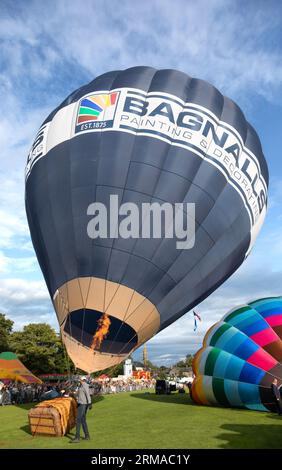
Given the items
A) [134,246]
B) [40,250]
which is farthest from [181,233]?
[40,250]

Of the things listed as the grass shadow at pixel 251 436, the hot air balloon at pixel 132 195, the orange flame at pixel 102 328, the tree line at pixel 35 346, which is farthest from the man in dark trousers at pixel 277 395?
the tree line at pixel 35 346

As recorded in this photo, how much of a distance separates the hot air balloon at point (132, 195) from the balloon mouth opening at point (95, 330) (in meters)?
0.03

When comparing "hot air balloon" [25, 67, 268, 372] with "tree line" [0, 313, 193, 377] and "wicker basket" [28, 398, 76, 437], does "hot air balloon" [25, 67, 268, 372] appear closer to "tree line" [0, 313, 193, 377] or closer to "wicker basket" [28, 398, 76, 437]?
"wicker basket" [28, 398, 76, 437]

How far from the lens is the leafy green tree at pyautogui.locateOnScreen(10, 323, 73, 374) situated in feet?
158

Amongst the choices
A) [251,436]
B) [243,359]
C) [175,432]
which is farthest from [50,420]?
[243,359]

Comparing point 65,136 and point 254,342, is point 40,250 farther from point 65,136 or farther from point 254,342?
point 254,342

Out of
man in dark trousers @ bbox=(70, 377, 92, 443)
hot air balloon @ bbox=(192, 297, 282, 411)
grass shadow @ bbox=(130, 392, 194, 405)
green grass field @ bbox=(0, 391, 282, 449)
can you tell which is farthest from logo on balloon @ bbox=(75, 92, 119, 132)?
grass shadow @ bbox=(130, 392, 194, 405)

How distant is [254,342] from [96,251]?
5.34 metres

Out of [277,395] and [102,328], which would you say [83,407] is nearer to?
[102,328]

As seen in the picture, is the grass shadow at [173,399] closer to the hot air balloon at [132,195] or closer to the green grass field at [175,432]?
the hot air balloon at [132,195]

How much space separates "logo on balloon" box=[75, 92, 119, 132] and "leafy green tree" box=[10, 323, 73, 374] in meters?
36.7

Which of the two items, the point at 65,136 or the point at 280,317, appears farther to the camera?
the point at 65,136

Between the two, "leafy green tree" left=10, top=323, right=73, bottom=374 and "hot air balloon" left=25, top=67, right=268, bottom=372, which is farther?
"leafy green tree" left=10, top=323, right=73, bottom=374

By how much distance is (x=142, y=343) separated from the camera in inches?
571
